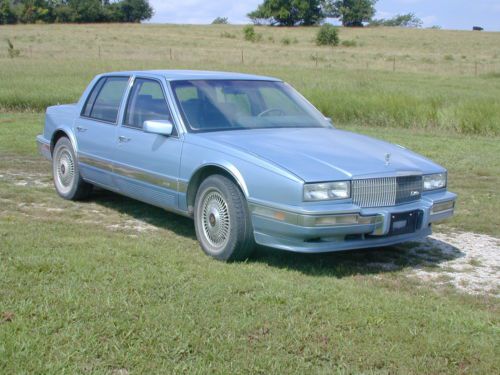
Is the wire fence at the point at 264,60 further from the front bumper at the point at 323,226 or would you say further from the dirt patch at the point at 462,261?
the front bumper at the point at 323,226

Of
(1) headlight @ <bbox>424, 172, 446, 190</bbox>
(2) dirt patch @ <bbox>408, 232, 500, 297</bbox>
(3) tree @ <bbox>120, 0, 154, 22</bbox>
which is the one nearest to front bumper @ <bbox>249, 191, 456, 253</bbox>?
(1) headlight @ <bbox>424, 172, 446, 190</bbox>

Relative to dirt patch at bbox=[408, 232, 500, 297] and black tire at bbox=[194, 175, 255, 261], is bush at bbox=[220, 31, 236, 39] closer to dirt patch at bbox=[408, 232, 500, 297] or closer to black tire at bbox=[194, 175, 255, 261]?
dirt patch at bbox=[408, 232, 500, 297]

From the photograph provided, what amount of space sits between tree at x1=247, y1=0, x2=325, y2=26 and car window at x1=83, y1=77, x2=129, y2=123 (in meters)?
88.5

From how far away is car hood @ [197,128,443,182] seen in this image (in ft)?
17.0

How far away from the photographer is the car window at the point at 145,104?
6441 millimetres

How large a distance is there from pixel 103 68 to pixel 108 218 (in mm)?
24766

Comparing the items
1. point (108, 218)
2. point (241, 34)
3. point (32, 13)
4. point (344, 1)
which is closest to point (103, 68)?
point (108, 218)

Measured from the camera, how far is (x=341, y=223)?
5078mm

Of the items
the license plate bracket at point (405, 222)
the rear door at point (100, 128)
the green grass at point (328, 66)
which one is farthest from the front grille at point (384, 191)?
the green grass at point (328, 66)

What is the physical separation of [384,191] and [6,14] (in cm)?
8714

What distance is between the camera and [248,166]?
17.5ft

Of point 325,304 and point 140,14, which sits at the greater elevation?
point 140,14

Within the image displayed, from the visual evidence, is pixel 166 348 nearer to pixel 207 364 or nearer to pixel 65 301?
pixel 207 364

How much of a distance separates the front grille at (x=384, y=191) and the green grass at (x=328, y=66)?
10179 mm
